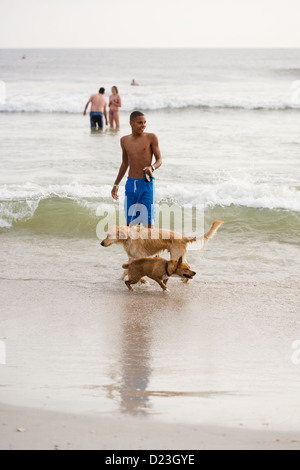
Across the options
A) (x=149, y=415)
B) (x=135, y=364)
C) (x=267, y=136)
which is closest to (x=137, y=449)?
(x=149, y=415)

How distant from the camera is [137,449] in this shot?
3.34 meters

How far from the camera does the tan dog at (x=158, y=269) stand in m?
6.41

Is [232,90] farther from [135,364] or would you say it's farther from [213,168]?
[135,364]

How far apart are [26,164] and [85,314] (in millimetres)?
8419

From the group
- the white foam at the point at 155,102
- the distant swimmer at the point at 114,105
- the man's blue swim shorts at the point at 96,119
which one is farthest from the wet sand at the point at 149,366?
the white foam at the point at 155,102

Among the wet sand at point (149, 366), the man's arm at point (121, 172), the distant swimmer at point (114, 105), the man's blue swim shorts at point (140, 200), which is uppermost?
the distant swimmer at point (114, 105)

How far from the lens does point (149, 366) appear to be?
14.9ft

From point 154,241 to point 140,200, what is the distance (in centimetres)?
54

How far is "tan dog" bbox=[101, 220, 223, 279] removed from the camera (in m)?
6.62

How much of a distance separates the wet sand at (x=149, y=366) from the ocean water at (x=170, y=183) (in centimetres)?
79

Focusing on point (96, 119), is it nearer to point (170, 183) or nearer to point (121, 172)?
point (170, 183)

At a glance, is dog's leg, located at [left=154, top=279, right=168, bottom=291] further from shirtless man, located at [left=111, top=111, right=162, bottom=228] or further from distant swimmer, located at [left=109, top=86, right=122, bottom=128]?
distant swimmer, located at [left=109, top=86, right=122, bottom=128]

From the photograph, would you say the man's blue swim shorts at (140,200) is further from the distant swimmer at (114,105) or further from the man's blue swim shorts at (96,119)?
the distant swimmer at (114,105)

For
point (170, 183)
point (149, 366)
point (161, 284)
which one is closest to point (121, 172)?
point (161, 284)
